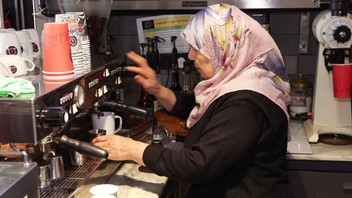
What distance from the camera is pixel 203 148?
4.44 ft

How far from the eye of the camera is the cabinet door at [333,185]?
2.00m

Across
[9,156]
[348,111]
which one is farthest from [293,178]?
[9,156]

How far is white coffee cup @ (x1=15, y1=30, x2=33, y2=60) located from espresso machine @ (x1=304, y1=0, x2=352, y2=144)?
117 centimetres

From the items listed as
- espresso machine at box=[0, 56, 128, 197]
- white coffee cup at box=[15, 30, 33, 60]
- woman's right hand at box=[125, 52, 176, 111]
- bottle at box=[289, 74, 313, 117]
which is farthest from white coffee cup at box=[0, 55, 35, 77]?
bottle at box=[289, 74, 313, 117]

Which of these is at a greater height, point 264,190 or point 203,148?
point 203,148

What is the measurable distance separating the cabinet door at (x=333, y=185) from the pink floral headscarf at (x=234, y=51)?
0.64 m

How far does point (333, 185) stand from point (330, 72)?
48 cm

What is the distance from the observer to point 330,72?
2146mm

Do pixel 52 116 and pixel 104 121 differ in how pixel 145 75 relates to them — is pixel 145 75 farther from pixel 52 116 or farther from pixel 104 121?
pixel 52 116

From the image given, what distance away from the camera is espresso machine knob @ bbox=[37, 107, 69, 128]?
1148mm

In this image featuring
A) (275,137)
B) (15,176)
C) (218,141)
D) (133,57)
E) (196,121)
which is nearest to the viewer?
(15,176)

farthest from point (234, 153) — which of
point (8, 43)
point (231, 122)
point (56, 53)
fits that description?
point (8, 43)

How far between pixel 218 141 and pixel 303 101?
1.18 m

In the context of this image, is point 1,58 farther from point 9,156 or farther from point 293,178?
point 293,178
